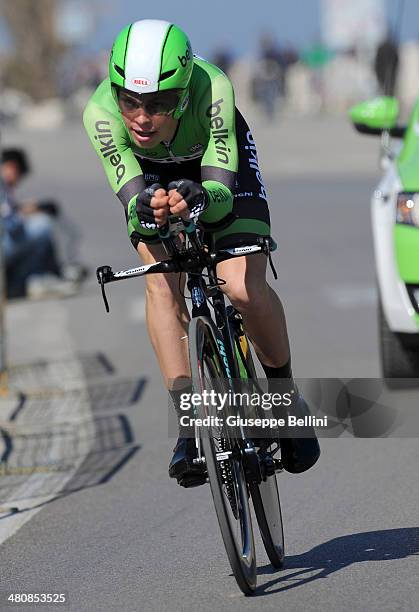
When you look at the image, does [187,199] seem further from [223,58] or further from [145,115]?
[223,58]

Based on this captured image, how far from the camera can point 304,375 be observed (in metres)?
10.7

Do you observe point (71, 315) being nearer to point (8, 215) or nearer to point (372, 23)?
point (8, 215)

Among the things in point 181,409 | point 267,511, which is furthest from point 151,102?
point 267,511

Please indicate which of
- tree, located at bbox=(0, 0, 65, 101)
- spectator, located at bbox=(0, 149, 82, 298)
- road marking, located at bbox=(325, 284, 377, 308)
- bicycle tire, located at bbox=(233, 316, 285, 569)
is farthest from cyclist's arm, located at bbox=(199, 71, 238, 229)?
tree, located at bbox=(0, 0, 65, 101)

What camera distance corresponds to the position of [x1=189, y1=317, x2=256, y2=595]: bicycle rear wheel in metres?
5.46

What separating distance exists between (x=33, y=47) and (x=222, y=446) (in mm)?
60208

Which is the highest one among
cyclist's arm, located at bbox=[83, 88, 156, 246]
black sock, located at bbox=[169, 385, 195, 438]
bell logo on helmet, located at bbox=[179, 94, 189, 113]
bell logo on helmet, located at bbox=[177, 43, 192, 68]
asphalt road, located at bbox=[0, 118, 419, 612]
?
A: bell logo on helmet, located at bbox=[177, 43, 192, 68]

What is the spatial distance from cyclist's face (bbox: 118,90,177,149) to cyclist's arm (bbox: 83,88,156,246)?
191mm

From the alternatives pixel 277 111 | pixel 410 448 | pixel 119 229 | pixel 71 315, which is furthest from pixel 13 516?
pixel 277 111

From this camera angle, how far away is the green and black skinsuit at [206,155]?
5.79m

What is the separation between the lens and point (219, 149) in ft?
19.1

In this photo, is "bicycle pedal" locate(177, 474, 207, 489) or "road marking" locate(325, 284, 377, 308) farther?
"road marking" locate(325, 284, 377, 308)

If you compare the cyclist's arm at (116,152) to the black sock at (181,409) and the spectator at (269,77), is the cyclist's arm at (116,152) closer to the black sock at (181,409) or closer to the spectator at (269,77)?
the black sock at (181,409)

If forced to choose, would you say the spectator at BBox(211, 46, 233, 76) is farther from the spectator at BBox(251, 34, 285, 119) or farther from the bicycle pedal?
the bicycle pedal
